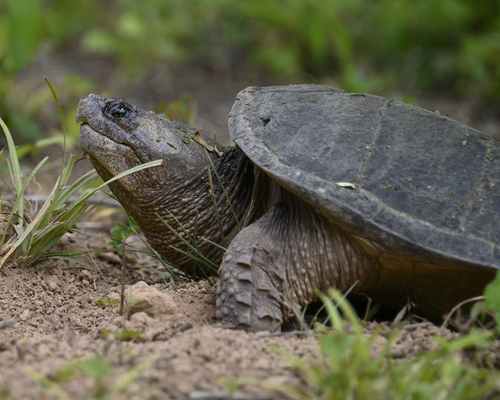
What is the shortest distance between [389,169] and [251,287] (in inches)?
34.3

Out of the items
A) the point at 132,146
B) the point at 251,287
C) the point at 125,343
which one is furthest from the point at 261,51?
the point at 125,343

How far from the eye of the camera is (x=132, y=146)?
2604mm

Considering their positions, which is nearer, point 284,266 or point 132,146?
point 284,266

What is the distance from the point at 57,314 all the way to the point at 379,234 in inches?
63.3

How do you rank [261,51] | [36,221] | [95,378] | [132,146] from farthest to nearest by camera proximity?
[261,51]
[132,146]
[36,221]
[95,378]

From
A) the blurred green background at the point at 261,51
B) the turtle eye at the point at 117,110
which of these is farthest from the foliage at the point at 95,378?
the blurred green background at the point at 261,51

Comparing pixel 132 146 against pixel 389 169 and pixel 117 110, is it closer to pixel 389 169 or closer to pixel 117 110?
pixel 117 110

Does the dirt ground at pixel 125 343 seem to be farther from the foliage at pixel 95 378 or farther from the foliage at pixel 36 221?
the foliage at pixel 36 221

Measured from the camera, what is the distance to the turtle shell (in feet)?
6.68

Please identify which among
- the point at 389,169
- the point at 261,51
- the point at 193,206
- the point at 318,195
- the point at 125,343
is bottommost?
the point at 125,343

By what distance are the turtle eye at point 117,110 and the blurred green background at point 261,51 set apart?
3244mm

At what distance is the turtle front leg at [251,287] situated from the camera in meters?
2.05

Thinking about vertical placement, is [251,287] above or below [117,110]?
below

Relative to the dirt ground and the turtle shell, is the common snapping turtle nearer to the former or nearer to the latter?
the turtle shell
